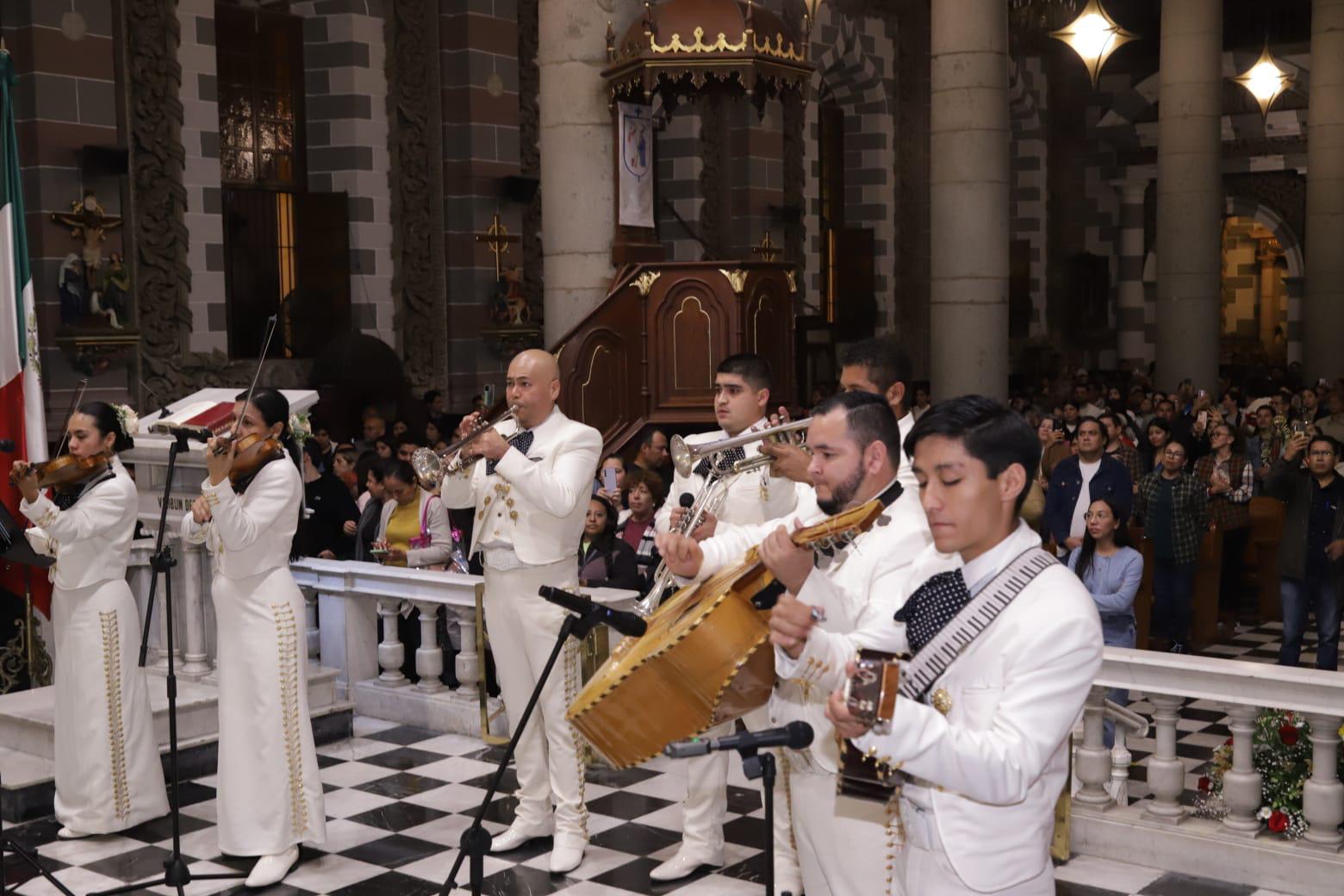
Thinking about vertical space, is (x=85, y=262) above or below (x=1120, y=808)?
above

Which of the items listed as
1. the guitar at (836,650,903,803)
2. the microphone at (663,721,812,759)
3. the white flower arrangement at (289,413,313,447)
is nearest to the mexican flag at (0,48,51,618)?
the white flower arrangement at (289,413,313,447)

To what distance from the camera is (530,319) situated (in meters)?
17.1

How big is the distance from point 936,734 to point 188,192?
12.8 metres

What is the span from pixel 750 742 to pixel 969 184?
510 inches

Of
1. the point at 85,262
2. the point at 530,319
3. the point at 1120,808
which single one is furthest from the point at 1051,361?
the point at 1120,808

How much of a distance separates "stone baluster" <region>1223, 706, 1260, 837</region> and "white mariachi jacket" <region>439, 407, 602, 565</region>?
2.62 metres

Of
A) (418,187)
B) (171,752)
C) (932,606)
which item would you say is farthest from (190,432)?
(418,187)

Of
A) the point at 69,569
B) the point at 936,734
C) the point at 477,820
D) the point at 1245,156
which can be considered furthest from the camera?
the point at 1245,156

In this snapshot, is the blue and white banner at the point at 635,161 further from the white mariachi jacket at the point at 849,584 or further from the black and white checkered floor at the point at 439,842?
the white mariachi jacket at the point at 849,584

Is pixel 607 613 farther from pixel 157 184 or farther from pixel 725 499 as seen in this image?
pixel 157 184

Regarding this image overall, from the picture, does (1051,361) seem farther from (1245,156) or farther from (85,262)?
(85,262)

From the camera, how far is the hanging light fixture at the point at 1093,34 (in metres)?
18.2

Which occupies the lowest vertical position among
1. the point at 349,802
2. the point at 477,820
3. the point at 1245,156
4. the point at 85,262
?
the point at 349,802

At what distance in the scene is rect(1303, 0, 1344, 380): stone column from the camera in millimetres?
20250
